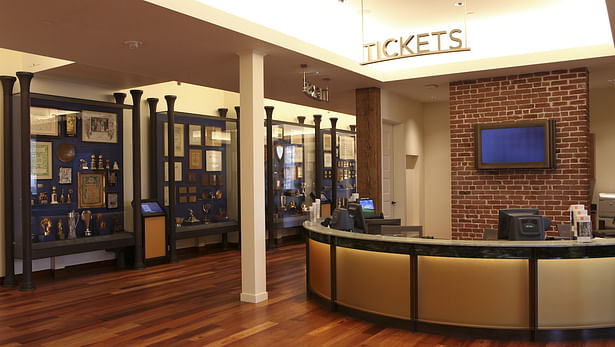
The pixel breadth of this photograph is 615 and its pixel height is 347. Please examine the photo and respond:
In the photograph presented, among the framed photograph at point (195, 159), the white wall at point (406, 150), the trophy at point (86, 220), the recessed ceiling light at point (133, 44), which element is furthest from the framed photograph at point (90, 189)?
the white wall at point (406, 150)

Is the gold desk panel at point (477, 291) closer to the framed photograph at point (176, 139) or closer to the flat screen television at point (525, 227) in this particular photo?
the flat screen television at point (525, 227)

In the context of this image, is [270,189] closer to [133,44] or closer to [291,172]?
[291,172]

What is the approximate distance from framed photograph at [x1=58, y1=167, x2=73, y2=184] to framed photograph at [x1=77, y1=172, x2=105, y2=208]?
0.13 meters

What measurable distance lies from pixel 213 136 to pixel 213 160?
0.46 metres

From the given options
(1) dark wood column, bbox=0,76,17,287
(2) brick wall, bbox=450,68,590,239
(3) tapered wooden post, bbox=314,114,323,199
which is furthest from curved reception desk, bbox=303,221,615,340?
(3) tapered wooden post, bbox=314,114,323,199

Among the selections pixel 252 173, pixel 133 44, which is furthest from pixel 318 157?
pixel 133 44

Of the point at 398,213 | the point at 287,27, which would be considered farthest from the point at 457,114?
the point at 287,27

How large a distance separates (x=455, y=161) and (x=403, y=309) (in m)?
3.68

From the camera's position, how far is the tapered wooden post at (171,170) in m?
8.95

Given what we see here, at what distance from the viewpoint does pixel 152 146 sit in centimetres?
921

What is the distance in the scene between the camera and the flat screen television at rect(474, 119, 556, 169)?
7242 millimetres

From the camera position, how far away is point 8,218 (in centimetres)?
721

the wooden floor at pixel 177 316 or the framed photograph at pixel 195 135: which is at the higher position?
the framed photograph at pixel 195 135

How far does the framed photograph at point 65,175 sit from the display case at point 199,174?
1.60 meters
